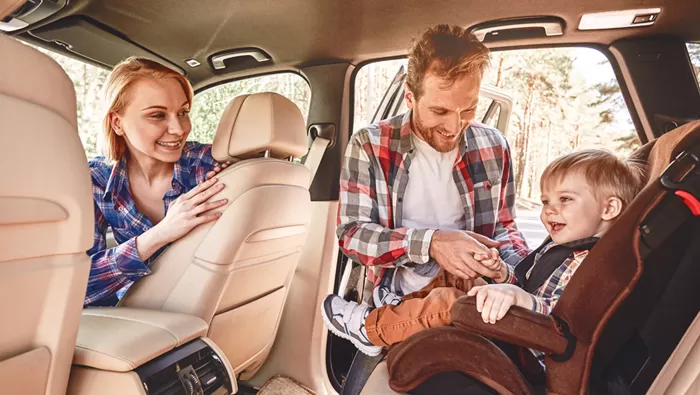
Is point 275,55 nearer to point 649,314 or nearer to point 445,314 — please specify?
point 445,314

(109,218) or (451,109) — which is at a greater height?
(451,109)

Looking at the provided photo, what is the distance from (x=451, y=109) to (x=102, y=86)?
1383mm

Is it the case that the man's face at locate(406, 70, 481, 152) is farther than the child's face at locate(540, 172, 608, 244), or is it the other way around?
the man's face at locate(406, 70, 481, 152)

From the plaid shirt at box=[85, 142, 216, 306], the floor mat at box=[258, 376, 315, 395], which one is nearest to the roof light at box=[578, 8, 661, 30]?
the plaid shirt at box=[85, 142, 216, 306]

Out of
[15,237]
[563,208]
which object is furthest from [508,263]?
[15,237]

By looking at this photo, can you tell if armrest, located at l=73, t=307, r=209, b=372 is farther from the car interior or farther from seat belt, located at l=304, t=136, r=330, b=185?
seat belt, located at l=304, t=136, r=330, b=185

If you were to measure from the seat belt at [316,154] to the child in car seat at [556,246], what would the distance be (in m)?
1.21

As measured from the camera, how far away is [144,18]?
218cm

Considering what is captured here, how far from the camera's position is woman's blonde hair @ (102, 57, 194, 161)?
209 centimetres

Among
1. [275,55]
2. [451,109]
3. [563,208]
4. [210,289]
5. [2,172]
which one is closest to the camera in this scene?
[2,172]

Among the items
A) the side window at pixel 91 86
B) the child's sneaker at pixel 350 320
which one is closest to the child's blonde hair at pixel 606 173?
the child's sneaker at pixel 350 320

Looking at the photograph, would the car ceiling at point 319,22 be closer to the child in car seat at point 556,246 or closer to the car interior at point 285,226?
the car interior at point 285,226

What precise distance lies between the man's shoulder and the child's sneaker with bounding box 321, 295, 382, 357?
2.17 feet

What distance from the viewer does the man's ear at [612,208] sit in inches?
55.8
